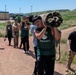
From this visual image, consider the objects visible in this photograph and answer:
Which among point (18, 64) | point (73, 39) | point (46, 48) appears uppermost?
point (46, 48)

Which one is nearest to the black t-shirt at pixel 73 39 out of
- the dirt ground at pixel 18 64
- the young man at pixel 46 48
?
the dirt ground at pixel 18 64

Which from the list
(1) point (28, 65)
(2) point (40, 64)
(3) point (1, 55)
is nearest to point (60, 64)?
(1) point (28, 65)

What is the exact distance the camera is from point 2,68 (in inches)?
400

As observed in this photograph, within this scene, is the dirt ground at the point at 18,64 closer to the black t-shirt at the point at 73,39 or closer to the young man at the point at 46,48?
the black t-shirt at the point at 73,39

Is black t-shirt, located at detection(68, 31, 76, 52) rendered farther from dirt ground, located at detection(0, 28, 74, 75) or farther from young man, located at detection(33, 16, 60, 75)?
young man, located at detection(33, 16, 60, 75)

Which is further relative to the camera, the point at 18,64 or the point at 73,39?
the point at 18,64

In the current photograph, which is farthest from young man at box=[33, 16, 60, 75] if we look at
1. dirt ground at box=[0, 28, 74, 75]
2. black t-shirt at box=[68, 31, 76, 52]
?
dirt ground at box=[0, 28, 74, 75]

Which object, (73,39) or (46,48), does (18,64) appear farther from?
(46,48)

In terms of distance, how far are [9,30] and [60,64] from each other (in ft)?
17.0

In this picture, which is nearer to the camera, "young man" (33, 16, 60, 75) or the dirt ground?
"young man" (33, 16, 60, 75)

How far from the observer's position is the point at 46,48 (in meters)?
6.61

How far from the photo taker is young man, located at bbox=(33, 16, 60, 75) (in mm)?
6488

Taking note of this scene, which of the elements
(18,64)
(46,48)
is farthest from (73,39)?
A: (46,48)

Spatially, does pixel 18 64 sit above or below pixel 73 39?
below
